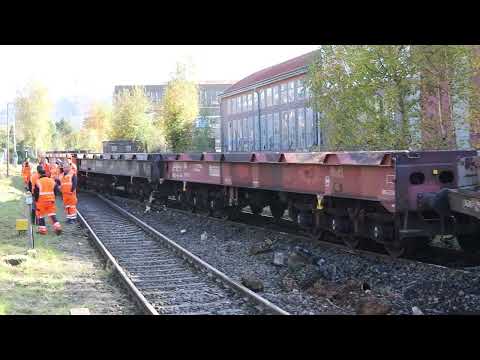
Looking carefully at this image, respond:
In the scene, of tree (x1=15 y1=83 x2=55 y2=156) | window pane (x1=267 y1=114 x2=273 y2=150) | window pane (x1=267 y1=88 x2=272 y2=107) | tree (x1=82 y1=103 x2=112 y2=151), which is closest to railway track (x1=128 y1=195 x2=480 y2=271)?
window pane (x1=267 y1=114 x2=273 y2=150)

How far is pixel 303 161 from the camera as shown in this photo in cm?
1119

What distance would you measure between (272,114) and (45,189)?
32360mm

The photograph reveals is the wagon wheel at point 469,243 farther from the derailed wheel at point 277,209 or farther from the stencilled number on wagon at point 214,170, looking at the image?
the stencilled number on wagon at point 214,170

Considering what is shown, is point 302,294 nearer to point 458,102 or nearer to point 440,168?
point 440,168

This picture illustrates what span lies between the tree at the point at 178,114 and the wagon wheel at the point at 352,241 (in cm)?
3124

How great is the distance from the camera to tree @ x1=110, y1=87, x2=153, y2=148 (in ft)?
168

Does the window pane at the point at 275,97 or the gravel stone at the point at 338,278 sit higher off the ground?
the window pane at the point at 275,97

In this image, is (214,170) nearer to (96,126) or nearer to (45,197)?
(45,197)

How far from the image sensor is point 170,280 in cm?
892

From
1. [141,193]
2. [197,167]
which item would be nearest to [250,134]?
[141,193]

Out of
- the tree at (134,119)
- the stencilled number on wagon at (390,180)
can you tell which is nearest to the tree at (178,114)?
the tree at (134,119)

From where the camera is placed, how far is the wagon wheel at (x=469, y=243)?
9.47 meters

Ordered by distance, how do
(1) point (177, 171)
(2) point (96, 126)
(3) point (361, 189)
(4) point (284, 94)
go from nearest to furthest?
1. (3) point (361, 189)
2. (1) point (177, 171)
3. (4) point (284, 94)
4. (2) point (96, 126)

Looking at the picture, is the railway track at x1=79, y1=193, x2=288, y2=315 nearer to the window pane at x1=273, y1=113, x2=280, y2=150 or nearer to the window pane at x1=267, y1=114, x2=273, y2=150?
the window pane at x1=273, y1=113, x2=280, y2=150
